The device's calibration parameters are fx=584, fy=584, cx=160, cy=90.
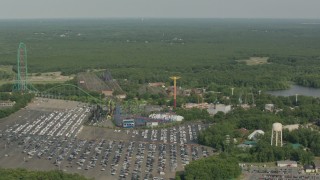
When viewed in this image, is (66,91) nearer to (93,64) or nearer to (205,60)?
(93,64)

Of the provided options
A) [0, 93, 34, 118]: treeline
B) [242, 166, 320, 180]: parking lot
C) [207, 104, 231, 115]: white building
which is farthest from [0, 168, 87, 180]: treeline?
[207, 104, 231, 115]: white building

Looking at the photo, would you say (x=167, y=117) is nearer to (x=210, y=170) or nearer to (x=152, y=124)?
(x=152, y=124)

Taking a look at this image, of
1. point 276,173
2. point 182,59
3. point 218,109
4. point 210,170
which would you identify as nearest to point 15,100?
point 218,109

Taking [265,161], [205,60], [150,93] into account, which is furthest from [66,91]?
[205,60]

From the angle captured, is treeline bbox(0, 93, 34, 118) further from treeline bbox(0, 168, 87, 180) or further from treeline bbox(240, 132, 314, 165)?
treeline bbox(240, 132, 314, 165)

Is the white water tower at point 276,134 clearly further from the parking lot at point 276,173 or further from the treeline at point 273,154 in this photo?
the parking lot at point 276,173

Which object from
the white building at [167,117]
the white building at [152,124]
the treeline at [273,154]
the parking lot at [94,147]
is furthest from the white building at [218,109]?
the treeline at [273,154]
